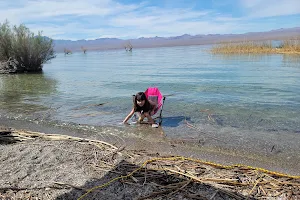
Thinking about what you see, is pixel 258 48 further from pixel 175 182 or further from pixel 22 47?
pixel 175 182

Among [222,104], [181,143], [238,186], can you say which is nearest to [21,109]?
[181,143]

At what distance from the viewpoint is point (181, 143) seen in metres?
6.00

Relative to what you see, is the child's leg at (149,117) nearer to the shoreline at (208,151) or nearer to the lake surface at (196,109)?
the lake surface at (196,109)

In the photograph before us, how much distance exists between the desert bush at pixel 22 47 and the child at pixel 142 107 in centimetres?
1862

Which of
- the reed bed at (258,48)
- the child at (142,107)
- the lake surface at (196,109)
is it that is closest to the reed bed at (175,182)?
the lake surface at (196,109)

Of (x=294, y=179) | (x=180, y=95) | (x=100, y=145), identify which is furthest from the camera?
(x=180, y=95)

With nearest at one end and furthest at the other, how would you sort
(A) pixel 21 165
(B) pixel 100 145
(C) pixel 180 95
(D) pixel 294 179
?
1. (D) pixel 294 179
2. (A) pixel 21 165
3. (B) pixel 100 145
4. (C) pixel 180 95

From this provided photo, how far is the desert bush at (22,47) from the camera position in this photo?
22.7 metres

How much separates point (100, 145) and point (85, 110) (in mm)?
4290

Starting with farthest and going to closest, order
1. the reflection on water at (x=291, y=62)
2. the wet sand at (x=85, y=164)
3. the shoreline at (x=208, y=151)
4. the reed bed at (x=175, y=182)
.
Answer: the reflection on water at (x=291, y=62), the shoreline at (x=208, y=151), the wet sand at (x=85, y=164), the reed bed at (x=175, y=182)

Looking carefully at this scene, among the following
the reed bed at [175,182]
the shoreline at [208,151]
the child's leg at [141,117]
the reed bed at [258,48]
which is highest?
the reed bed at [258,48]

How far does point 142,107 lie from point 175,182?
358cm

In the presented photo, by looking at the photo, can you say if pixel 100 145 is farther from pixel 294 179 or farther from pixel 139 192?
pixel 294 179

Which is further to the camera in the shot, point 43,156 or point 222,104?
point 222,104
